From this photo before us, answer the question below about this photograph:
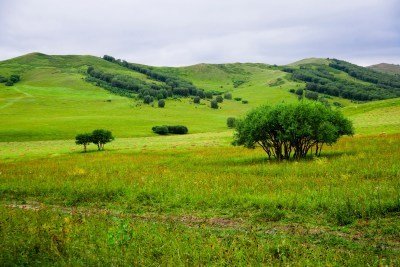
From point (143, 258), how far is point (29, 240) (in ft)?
13.0

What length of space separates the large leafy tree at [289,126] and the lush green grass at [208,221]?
12244 millimetres

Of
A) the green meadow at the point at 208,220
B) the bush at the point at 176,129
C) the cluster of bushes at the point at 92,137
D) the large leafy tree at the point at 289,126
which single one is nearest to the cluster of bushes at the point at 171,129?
the bush at the point at 176,129

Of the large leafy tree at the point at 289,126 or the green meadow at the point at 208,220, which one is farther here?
the large leafy tree at the point at 289,126

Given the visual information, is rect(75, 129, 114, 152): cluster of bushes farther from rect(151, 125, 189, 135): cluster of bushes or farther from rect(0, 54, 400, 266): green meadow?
rect(151, 125, 189, 135): cluster of bushes

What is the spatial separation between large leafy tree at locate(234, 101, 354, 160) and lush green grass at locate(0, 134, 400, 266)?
482 inches

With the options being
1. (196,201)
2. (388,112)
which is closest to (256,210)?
(196,201)

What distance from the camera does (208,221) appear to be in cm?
1302

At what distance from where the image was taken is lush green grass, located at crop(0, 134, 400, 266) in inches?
351

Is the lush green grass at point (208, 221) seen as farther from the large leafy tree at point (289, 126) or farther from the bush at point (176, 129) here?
the bush at point (176, 129)

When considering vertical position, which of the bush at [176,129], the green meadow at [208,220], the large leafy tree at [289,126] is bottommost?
the bush at [176,129]

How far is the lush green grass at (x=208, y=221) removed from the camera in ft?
29.2

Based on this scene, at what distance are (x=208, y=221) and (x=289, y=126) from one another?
22.0m

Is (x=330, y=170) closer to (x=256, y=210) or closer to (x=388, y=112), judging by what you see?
(x=256, y=210)

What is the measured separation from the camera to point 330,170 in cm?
2267
